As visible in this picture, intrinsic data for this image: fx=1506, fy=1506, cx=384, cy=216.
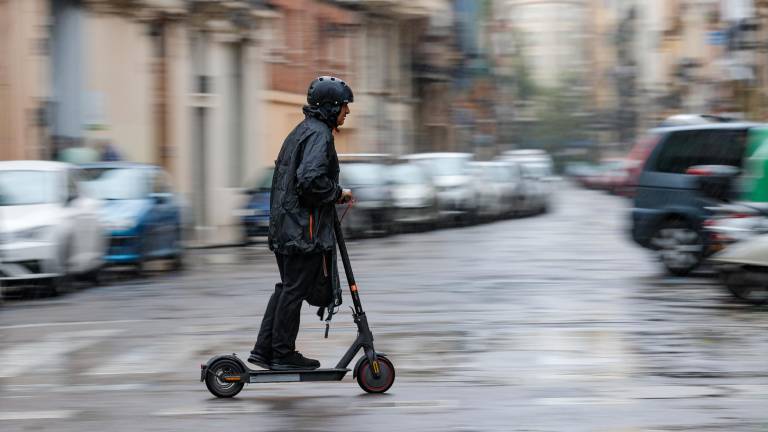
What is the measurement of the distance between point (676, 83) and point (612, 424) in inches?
3299

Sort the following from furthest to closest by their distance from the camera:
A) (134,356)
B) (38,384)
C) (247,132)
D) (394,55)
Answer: (394,55), (247,132), (134,356), (38,384)

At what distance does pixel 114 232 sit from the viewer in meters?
19.1

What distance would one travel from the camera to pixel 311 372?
8.47 meters

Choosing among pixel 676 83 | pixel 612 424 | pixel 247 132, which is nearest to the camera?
pixel 612 424

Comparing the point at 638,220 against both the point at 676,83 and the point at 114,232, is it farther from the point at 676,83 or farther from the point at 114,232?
the point at 676,83

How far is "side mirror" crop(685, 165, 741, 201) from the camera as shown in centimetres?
1727

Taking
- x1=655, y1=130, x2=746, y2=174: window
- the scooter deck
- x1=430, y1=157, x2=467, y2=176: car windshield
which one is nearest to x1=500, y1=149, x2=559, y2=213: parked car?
x1=430, y1=157, x2=467, y2=176: car windshield

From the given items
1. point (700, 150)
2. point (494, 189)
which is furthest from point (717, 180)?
point (494, 189)

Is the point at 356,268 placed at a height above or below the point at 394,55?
below

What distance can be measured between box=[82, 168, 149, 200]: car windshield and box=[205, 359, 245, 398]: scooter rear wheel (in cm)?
1157

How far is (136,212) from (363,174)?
410 inches

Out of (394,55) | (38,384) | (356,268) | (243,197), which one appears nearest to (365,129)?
(394,55)

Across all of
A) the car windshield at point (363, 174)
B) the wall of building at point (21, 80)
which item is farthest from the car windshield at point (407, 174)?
the wall of building at point (21, 80)

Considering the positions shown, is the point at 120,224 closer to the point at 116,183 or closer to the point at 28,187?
the point at 116,183
